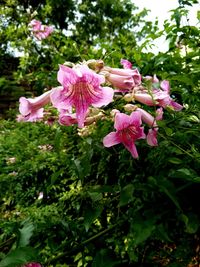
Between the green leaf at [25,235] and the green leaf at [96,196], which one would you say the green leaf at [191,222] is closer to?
the green leaf at [96,196]

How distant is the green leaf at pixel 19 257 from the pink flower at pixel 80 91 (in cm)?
29

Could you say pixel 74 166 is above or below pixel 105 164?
above

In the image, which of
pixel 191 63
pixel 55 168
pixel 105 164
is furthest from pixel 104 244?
pixel 55 168

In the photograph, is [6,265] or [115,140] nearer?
[6,265]

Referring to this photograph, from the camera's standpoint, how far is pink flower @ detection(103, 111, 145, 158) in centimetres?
81

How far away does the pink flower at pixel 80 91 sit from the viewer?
749mm

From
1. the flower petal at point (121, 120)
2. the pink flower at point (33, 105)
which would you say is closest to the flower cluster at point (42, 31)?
the pink flower at point (33, 105)

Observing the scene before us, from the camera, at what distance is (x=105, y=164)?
1.19 metres

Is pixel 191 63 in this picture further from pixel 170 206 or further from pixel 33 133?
pixel 33 133

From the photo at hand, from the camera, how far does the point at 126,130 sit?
829 millimetres

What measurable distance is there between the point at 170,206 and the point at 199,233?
0.23 m

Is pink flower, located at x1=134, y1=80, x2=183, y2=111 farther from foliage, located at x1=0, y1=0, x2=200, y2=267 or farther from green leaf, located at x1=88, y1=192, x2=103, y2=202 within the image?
green leaf, located at x1=88, y1=192, x2=103, y2=202

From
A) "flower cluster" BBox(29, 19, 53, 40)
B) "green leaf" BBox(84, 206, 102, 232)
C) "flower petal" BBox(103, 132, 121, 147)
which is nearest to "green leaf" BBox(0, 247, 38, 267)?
"green leaf" BBox(84, 206, 102, 232)

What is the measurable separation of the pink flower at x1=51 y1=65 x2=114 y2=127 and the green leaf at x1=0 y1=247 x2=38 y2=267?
29cm
